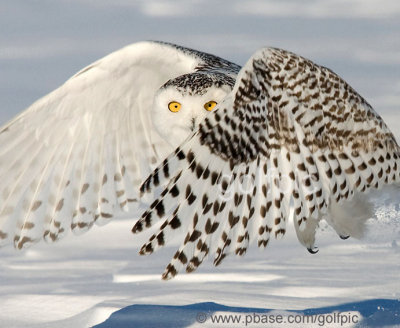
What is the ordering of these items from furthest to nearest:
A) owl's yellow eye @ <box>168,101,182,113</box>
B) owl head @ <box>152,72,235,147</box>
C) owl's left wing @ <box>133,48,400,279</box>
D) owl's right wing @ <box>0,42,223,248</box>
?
owl's right wing @ <box>0,42,223,248</box>, owl's yellow eye @ <box>168,101,182,113</box>, owl head @ <box>152,72,235,147</box>, owl's left wing @ <box>133,48,400,279</box>

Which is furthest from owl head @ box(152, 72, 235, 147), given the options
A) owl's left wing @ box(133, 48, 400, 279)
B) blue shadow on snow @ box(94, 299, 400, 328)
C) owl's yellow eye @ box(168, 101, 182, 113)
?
blue shadow on snow @ box(94, 299, 400, 328)

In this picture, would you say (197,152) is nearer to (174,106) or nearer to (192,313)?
(174,106)

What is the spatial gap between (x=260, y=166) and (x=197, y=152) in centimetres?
44

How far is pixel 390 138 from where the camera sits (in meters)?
6.19

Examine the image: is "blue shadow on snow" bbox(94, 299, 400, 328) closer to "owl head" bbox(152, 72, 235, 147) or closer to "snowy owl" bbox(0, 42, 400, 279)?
"snowy owl" bbox(0, 42, 400, 279)

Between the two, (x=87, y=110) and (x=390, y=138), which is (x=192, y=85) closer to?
(x=87, y=110)

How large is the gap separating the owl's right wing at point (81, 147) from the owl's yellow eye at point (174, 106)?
0.55 m

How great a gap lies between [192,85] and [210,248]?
202 cm

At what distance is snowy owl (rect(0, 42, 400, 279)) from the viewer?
4.80 meters

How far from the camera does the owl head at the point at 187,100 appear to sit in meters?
6.47

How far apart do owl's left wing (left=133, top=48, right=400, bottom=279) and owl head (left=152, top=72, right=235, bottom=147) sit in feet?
3.26

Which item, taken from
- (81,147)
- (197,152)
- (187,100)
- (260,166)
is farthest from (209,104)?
(197,152)

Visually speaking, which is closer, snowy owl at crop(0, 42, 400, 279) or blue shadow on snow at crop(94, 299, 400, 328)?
snowy owl at crop(0, 42, 400, 279)

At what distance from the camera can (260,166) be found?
5000 millimetres
